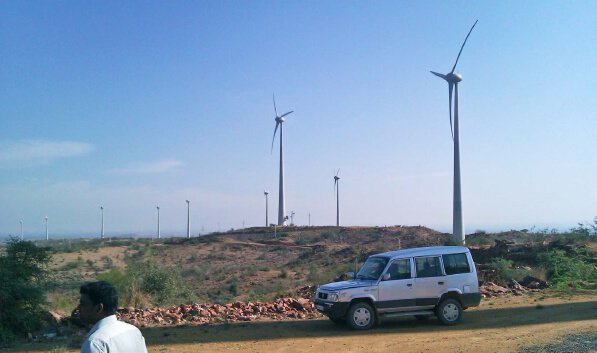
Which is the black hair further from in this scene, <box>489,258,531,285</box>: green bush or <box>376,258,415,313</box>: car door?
<box>489,258,531,285</box>: green bush

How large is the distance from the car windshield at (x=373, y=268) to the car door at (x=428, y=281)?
0.93 m

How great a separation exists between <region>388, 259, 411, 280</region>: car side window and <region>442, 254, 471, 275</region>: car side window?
3.77ft

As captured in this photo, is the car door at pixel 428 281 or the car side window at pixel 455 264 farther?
the car side window at pixel 455 264

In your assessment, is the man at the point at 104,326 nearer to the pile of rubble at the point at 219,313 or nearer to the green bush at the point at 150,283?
the pile of rubble at the point at 219,313

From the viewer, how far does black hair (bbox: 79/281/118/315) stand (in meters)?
4.45

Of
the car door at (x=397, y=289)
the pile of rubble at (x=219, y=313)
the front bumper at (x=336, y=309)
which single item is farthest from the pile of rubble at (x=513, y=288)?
the front bumper at (x=336, y=309)

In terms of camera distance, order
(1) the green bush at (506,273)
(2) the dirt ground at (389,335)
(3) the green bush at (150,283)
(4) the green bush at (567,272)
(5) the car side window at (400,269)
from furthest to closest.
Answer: (1) the green bush at (506,273) → (4) the green bush at (567,272) → (3) the green bush at (150,283) → (5) the car side window at (400,269) → (2) the dirt ground at (389,335)

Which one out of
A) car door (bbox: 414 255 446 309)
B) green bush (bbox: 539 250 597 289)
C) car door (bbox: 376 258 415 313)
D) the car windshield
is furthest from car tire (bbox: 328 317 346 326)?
green bush (bbox: 539 250 597 289)

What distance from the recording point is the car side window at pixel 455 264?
15.9 metres

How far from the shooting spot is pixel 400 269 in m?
15.6

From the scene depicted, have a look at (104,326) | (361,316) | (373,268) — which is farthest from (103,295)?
(373,268)

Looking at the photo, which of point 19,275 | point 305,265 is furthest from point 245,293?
point 19,275

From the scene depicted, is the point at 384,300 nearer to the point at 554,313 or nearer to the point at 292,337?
the point at 292,337

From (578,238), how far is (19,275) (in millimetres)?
35691
